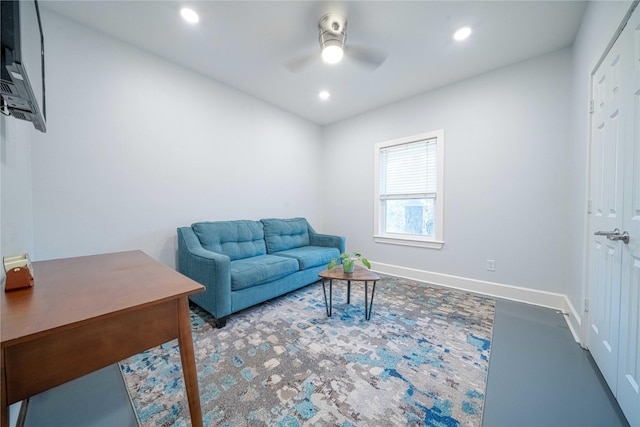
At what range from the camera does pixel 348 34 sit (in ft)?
7.32

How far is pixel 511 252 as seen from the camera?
2752mm

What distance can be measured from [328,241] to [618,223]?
2.81 metres

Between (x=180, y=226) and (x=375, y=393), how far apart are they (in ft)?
8.34

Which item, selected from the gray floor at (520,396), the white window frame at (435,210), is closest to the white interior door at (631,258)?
the gray floor at (520,396)

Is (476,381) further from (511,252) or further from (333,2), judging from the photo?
(333,2)

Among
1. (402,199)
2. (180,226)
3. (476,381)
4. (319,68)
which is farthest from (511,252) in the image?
(180,226)

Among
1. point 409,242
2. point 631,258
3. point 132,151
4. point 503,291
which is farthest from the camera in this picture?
point 409,242

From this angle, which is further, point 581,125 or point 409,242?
point 409,242

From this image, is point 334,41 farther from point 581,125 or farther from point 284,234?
point 284,234

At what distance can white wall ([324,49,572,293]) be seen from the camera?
8.19ft

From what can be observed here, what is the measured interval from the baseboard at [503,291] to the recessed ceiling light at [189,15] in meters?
3.73

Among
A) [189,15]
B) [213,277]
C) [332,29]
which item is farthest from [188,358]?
[189,15]

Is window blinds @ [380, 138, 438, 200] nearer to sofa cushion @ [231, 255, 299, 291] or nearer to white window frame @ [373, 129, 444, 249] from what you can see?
white window frame @ [373, 129, 444, 249]

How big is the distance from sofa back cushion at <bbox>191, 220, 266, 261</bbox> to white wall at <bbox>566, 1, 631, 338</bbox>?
10.5 ft
